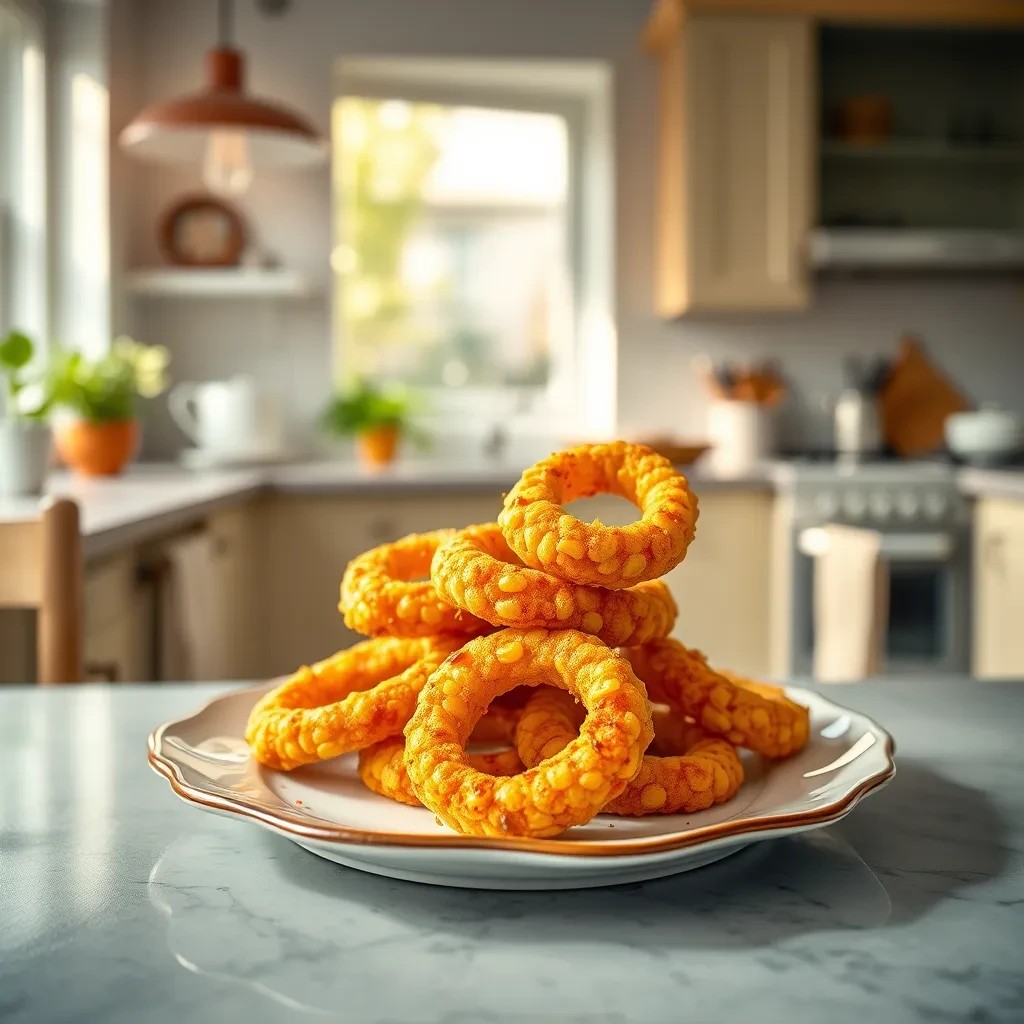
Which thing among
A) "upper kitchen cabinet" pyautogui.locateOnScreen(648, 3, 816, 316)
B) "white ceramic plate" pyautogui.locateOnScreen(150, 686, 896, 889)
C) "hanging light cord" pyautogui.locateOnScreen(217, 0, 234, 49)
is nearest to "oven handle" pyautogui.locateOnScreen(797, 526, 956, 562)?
"upper kitchen cabinet" pyautogui.locateOnScreen(648, 3, 816, 316)

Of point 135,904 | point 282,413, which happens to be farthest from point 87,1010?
point 282,413

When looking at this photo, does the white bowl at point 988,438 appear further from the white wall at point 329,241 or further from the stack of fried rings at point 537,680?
the stack of fried rings at point 537,680

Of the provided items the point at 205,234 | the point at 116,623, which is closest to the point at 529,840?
the point at 116,623

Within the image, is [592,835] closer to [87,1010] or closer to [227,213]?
[87,1010]

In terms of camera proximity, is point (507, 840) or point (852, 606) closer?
point (507, 840)

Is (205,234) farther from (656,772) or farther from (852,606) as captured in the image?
(656,772)

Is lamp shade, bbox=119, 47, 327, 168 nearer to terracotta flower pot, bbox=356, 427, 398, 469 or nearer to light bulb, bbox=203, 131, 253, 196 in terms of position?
light bulb, bbox=203, 131, 253, 196
